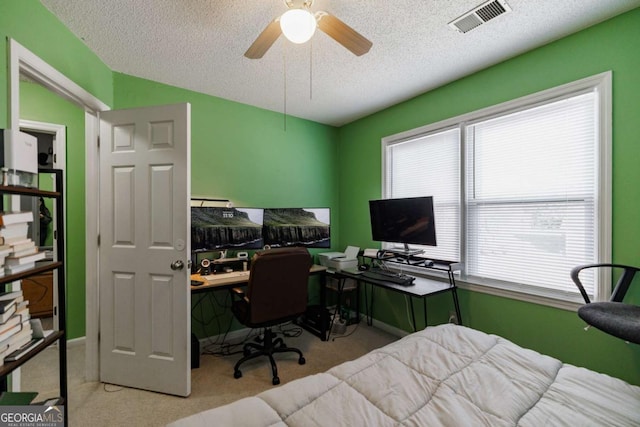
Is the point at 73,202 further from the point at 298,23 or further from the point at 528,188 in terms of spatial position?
the point at 528,188

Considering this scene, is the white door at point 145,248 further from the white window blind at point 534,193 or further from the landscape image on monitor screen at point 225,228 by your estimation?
the white window blind at point 534,193

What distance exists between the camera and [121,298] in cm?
217

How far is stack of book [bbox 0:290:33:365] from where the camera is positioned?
1146 millimetres

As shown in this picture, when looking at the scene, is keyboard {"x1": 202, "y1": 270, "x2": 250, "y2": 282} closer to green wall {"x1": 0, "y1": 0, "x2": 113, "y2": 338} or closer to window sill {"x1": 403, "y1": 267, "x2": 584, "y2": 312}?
green wall {"x1": 0, "y1": 0, "x2": 113, "y2": 338}

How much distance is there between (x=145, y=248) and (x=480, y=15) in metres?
2.84

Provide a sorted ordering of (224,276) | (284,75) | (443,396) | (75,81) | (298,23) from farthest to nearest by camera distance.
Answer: (224,276)
(284,75)
(75,81)
(298,23)
(443,396)

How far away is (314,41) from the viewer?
81.0 inches

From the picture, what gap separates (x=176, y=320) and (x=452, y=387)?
1.89 m

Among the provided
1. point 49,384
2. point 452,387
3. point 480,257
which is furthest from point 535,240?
point 49,384

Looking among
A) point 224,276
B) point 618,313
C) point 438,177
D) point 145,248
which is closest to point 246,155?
point 224,276

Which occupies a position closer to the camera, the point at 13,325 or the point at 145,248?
the point at 13,325

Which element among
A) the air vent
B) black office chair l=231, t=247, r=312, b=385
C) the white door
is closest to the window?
the air vent

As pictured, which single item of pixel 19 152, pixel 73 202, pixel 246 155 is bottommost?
pixel 73 202

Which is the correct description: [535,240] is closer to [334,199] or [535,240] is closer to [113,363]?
[334,199]
